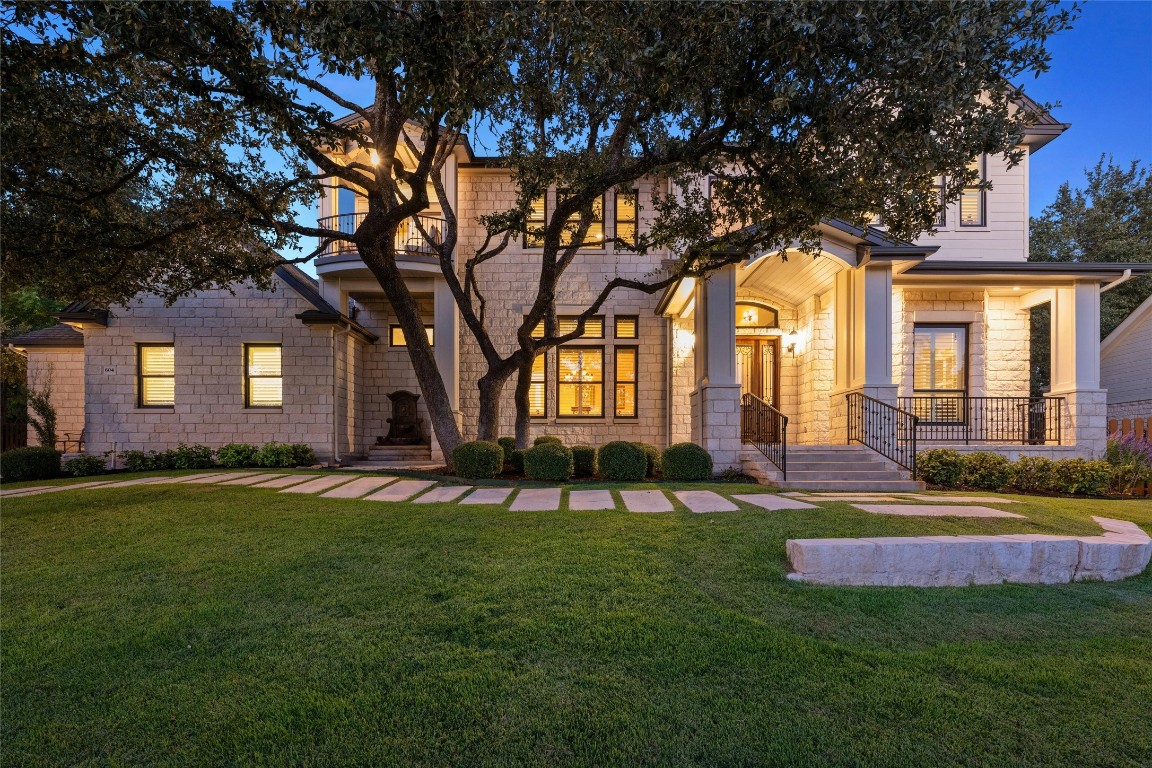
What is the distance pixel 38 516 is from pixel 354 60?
5893mm

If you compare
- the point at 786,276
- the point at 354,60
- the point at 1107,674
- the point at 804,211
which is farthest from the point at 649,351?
the point at 1107,674

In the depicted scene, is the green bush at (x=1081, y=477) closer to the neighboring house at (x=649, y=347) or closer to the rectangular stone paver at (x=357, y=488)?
the neighboring house at (x=649, y=347)

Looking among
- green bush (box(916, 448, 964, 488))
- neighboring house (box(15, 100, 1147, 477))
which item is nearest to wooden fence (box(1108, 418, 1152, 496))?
neighboring house (box(15, 100, 1147, 477))

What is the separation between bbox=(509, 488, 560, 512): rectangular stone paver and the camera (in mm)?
5984

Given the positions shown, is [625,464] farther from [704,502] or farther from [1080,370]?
[1080,370]

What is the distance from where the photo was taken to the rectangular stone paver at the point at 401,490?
6.75m

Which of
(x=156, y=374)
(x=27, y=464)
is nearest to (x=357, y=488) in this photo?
(x=27, y=464)

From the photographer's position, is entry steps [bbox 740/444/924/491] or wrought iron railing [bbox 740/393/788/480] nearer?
entry steps [bbox 740/444/924/491]

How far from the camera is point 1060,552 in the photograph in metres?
4.20

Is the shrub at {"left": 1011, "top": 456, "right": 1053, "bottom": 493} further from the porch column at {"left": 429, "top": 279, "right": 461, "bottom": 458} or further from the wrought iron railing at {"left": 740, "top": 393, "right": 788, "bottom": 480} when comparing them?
the porch column at {"left": 429, "top": 279, "right": 461, "bottom": 458}

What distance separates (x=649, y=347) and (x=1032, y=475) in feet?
25.0

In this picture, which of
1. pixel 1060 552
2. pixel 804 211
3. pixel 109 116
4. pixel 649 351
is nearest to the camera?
pixel 1060 552

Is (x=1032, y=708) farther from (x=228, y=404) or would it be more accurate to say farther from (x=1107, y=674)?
(x=228, y=404)

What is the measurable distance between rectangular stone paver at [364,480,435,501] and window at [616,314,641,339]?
6.62m
